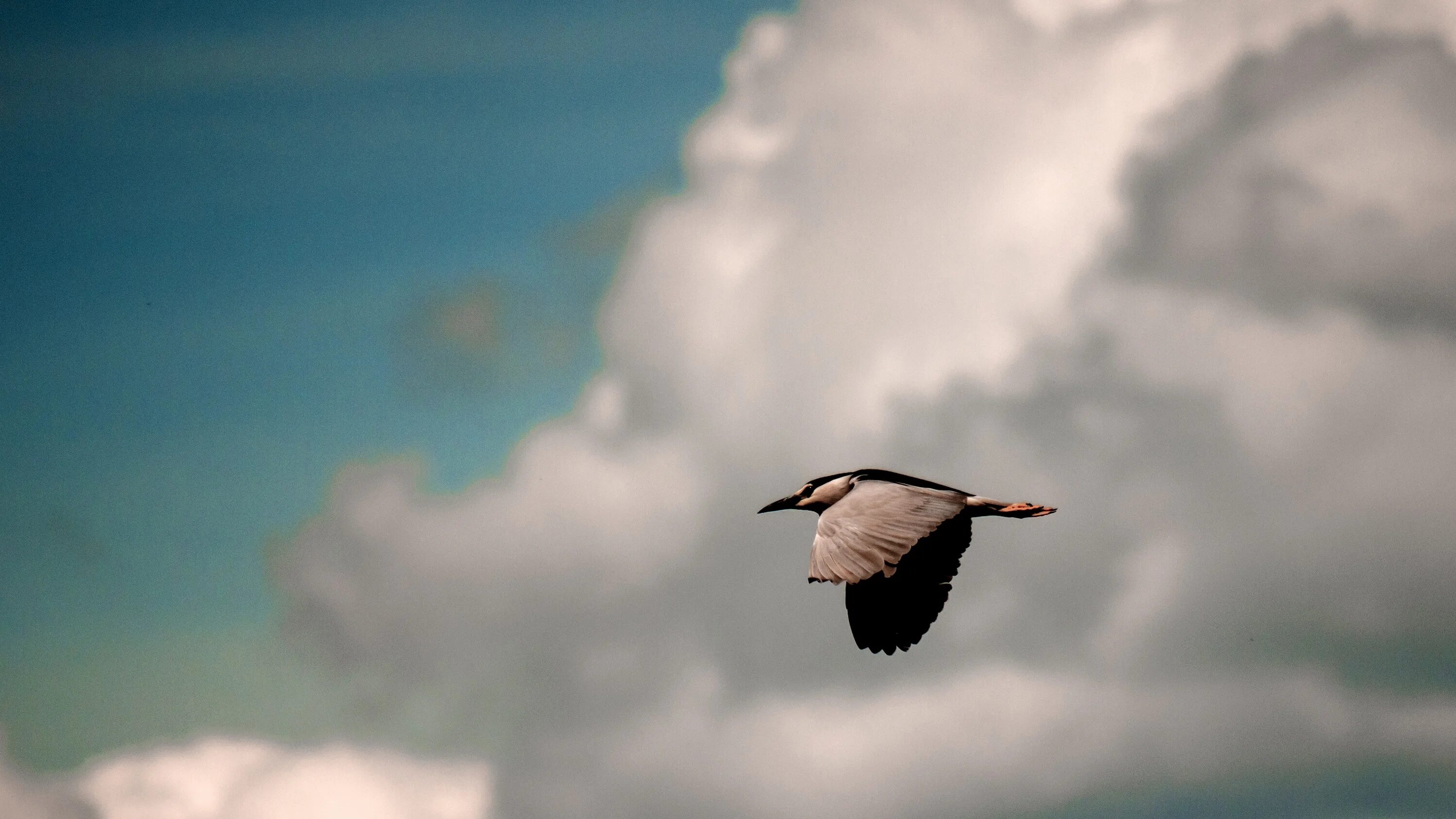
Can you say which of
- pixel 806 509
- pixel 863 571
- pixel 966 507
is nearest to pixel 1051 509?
pixel 966 507

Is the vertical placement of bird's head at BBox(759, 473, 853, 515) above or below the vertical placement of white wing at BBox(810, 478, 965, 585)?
above

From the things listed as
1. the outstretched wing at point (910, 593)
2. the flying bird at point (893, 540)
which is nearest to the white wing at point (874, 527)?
the flying bird at point (893, 540)

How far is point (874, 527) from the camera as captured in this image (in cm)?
2484

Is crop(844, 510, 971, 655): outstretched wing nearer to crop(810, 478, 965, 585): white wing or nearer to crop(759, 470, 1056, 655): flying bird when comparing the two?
crop(759, 470, 1056, 655): flying bird

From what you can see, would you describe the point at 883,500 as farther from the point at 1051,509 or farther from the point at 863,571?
the point at 1051,509

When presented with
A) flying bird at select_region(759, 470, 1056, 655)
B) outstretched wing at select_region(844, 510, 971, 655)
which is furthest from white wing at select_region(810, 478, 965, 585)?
outstretched wing at select_region(844, 510, 971, 655)

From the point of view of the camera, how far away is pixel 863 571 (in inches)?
935

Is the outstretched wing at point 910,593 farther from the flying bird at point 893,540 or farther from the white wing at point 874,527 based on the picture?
the white wing at point 874,527

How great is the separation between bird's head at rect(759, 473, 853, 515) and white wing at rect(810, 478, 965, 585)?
2.25m

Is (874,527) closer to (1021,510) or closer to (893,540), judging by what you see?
(893,540)

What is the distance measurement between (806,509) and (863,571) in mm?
6532

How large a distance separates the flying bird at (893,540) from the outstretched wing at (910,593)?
0.01 metres

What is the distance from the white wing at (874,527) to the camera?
23.9 m

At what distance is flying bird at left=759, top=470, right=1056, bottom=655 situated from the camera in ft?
80.1
